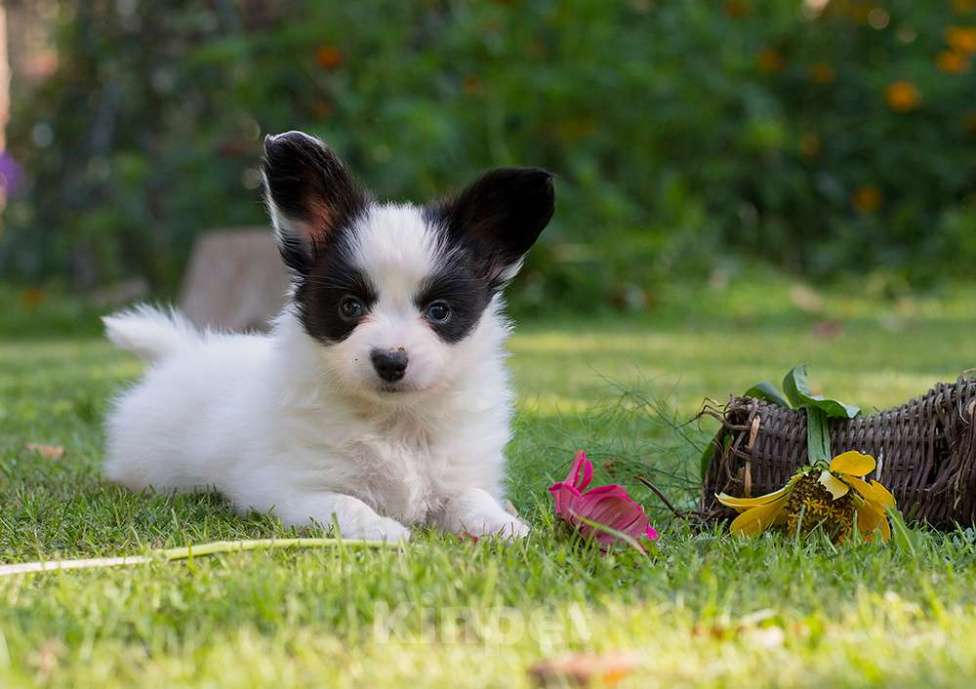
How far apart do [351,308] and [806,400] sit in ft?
3.31

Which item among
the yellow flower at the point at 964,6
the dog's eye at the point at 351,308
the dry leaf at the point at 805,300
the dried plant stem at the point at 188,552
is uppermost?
the yellow flower at the point at 964,6

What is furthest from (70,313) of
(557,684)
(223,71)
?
(557,684)

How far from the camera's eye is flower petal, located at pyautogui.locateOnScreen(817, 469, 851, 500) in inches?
94.0

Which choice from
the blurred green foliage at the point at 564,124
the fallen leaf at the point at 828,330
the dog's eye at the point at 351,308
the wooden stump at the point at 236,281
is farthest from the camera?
the blurred green foliage at the point at 564,124

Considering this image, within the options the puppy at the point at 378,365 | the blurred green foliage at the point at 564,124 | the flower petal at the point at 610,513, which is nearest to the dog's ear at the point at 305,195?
the puppy at the point at 378,365

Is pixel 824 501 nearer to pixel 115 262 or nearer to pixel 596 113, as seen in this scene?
pixel 596 113

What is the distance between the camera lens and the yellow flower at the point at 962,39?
1009 centimetres

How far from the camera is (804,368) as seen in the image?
2.78 meters

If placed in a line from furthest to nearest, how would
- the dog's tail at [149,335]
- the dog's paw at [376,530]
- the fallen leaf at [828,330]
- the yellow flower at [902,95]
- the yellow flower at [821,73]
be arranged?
the yellow flower at [821,73]
the yellow flower at [902,95]
the fallen leaf at [828,330]
the dog's tail at [149,335]
the dog's paw at [376,530]

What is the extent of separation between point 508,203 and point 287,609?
1276 mm

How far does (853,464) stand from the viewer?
2.38m

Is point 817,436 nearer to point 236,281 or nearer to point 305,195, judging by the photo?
point 305,195

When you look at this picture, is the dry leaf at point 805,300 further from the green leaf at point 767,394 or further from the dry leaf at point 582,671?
the dry leaf at point 582,671

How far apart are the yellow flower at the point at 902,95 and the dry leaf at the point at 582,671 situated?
9399mm
